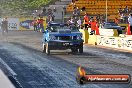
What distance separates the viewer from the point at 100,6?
173 feet

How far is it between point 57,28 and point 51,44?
0.90 m

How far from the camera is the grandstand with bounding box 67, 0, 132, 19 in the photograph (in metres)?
51.1

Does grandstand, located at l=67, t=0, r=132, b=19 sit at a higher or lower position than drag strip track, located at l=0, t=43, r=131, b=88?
higher

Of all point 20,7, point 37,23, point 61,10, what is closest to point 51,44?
point 37,23

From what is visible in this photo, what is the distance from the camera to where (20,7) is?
62219 mm

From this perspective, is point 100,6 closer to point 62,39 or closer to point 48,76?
point 62,39

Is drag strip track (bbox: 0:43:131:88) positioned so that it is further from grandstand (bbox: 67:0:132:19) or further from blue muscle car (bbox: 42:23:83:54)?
grandstand (bbox: 67:0:132:19)

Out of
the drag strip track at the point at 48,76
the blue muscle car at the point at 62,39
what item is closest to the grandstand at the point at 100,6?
the blue muscle car at the point at 62,39

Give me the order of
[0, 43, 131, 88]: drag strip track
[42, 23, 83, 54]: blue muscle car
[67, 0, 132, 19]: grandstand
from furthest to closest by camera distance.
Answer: [67, 0, 132, 19]: grandstand → [42, 23, 83, 54]: blue muscle car → [0, 43, 131, 88]: drag strip track

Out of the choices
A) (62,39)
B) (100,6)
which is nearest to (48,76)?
(62,39)

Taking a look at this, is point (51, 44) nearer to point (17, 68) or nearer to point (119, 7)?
point (17, 68)

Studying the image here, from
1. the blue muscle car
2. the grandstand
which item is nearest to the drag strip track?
the blue muscle car

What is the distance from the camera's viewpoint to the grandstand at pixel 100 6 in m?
51.1

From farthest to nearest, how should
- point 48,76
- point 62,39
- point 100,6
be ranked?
1. point 100,6
2. point 62,39
3. point 48,76
